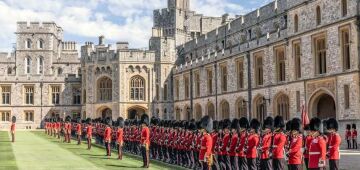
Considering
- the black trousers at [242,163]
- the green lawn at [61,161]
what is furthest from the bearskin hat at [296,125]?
the green lawn at [61,161]

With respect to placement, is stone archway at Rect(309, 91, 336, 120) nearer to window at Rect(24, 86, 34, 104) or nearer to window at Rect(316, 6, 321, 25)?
window at Rect(316, 6, 321, 25)

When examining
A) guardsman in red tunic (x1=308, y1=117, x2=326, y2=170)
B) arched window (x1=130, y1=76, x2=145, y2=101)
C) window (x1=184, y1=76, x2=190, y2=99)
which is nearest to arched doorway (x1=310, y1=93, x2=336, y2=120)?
guardsman in red tunic (x1=308, y1=117, x2=326, y2=170)

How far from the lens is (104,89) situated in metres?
58.4

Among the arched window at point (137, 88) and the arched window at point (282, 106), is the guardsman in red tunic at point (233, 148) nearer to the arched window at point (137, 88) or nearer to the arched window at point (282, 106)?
the arched window at point (282, 106)

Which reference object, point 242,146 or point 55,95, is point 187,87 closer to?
point 55,95

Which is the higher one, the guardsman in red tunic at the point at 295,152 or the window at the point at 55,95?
the window at the point at 55,95

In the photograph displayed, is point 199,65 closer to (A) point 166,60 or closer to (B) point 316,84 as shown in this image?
(A) point 166,60

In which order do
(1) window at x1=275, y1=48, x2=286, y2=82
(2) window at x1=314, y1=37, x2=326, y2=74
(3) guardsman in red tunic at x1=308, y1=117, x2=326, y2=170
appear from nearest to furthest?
(3) guardsman in red tunic at x1=308, y1=117, x2=326, y2=170, (2) window at x1=314, y1=37, x2=326, y2=74, (1) window at x1=275, y1=48, x2=286, y2=82

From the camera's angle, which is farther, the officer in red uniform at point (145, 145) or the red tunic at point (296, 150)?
the officer in red uniform at point (145, 145)

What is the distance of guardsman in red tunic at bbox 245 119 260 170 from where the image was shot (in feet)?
50.4

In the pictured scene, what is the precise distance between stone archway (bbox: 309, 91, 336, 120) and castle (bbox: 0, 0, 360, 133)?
0.19ft

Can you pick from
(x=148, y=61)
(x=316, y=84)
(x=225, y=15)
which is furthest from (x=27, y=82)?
(x=316, y=84)

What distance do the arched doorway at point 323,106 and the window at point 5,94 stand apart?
42462 millimetres

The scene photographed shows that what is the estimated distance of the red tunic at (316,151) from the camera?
41.4 feet
